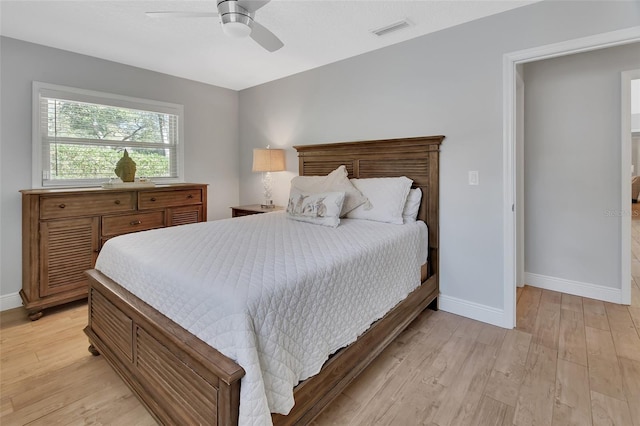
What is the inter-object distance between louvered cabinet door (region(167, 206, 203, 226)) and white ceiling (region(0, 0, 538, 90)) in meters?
1.59

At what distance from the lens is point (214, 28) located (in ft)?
8.73

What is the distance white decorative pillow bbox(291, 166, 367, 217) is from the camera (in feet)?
9.43

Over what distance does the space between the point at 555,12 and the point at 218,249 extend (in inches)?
108

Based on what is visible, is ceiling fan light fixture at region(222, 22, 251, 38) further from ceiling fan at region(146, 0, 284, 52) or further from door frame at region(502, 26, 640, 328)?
door frame at region(502, 26, 640, 328)

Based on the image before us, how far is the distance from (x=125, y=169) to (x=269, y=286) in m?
2.74

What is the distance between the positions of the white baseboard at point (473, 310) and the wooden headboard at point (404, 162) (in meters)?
0.29

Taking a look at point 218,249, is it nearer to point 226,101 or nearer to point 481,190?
point 481,190

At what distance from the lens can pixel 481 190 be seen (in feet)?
8.53

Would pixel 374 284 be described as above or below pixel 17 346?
above

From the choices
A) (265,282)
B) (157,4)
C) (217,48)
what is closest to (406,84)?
(217,48)

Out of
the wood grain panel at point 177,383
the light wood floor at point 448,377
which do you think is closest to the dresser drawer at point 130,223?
the light wood floor at point 448,377

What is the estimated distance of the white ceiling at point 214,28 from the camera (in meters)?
2.32

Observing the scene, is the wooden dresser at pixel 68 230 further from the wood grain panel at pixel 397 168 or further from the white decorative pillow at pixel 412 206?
the white decorative pillow at pixel 412 206

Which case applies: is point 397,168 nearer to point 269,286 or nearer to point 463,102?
point 463,102
